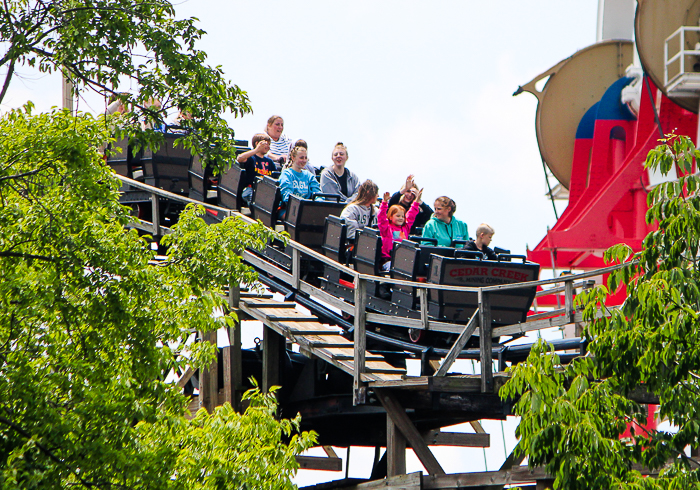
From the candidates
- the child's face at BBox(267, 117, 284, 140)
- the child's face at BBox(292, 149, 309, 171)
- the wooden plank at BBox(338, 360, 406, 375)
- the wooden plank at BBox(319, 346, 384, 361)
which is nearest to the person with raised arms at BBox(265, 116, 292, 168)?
the child's face at BBox(267, 117, 284, 140)

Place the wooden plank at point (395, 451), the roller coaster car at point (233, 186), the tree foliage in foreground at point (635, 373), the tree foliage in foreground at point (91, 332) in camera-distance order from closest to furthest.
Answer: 1. the tree foliage in foreground at point (91, 332)
2. the tree foliage in foreground at point (635, 373)
3. the wooden plank at point (395, 451)
4. the roller coaster car at point (233, 186)

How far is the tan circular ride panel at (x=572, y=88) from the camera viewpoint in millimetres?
22875

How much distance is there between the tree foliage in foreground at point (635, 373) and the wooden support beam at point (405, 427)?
366cm

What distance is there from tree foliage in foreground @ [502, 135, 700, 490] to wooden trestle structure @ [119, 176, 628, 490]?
69.2 inches

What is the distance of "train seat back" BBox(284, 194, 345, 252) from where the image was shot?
1295 centimetres

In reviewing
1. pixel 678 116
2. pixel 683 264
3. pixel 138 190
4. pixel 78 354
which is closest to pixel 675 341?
pixel 683 264

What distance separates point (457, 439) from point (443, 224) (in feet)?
15.8

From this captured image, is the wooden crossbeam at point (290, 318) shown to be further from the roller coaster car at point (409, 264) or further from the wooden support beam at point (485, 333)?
the wooden support beam at point (485, 333)

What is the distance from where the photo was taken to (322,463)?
18453mm

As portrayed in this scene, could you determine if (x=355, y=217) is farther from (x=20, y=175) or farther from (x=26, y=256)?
(x=26, y=256)

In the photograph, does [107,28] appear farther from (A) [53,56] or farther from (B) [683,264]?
(B) [683,264]

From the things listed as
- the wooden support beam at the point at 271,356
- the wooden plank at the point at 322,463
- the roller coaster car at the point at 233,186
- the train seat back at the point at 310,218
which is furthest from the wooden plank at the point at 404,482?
the wooden plank at the point at 322,463

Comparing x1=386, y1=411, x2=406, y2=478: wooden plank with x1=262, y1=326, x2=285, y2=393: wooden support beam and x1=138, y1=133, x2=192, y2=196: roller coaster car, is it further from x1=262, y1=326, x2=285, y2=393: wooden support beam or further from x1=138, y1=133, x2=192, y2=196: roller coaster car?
x1=138, y1=133, x2=192, y2=196: roller coaster car

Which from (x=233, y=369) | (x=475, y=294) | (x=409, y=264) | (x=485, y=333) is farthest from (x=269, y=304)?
(x=485, y=333)
